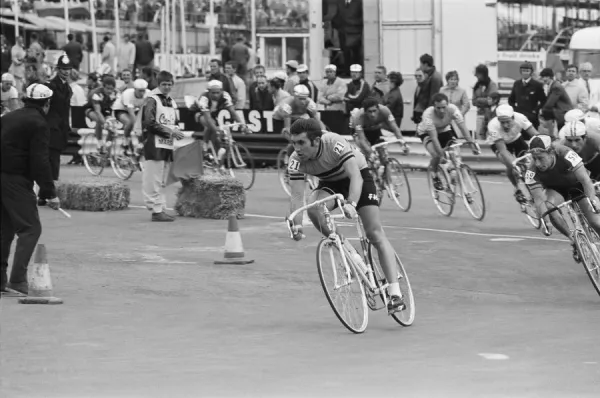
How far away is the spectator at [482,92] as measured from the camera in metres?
25.5

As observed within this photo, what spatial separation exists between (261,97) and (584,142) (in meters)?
14.0

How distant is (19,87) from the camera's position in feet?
113

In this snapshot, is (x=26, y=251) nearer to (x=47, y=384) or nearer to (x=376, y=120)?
(x=47, y=384)

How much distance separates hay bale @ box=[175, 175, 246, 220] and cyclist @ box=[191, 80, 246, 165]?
11.5 ft

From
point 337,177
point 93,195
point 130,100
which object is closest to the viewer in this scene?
point 337,177

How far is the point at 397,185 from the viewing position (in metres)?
20.7

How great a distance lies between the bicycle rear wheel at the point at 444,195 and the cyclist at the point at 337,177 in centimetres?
864

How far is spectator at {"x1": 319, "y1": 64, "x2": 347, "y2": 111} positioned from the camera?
26.2m

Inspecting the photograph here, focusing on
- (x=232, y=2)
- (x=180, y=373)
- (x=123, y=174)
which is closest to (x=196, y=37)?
(x=232, y=2)

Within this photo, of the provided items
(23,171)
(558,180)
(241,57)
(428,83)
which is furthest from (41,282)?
(241,57)

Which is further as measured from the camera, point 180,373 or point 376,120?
point 376,120

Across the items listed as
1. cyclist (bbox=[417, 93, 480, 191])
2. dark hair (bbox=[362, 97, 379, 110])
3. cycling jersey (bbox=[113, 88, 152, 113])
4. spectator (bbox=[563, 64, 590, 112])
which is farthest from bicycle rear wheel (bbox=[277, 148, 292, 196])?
spectator (bbox=[563, 64, 590, 112])

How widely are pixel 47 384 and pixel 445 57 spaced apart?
20.0m

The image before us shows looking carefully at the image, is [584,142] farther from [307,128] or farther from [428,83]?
[428,83]
